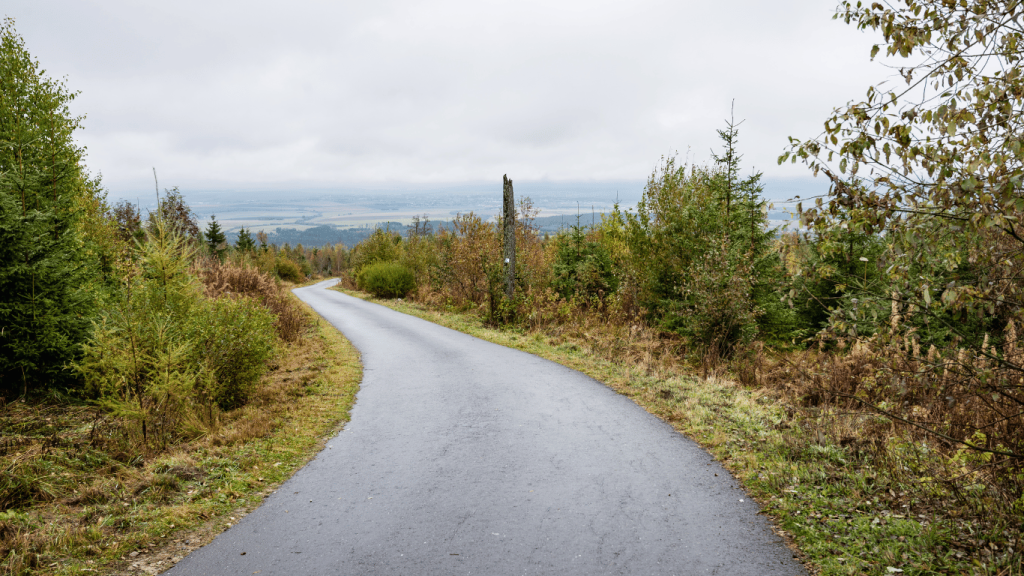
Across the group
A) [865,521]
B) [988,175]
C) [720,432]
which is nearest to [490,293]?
[720,432]

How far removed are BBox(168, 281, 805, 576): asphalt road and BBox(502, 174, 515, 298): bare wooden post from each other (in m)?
10.5

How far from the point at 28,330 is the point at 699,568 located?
412 inches

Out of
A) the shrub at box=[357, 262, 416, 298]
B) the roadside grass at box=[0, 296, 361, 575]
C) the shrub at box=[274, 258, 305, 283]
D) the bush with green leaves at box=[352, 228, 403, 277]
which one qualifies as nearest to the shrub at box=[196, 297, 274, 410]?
the roadside grass at box=[0, 296, 361, 575]

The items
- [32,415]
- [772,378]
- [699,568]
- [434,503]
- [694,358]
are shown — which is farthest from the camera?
[694,358]

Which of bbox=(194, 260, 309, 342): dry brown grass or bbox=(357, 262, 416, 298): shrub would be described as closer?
bbox=(194, 260, 309, 342): dry brown grass

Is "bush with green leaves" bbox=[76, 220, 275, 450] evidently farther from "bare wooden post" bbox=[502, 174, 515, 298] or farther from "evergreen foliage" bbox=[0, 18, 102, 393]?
"bare wooden post" bbox=[502, 174, 515, 298]

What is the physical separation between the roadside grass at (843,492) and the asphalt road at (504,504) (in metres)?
0.28

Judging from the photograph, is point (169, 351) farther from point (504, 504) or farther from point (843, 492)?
point (843, 492)

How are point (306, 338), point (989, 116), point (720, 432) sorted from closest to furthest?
point (989, 116) < point (720, 432) < point (306, 338)

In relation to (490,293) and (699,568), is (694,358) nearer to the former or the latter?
(490,293)

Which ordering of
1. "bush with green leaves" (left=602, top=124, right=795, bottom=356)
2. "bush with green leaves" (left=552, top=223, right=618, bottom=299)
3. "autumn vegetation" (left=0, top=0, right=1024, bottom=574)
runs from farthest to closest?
1. "bush with green leaves" (left=552, top=223, right=618, bottom=299)
2. "bush with green leaves" (left=602, top=124, right=795, bottom=356)
3. "autumn vegetation" (left=0, top=0, right=1024, bottom=574)

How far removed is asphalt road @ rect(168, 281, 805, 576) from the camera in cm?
400

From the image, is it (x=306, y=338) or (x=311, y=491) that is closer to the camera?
(x=311, y=491)

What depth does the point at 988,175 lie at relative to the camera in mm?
2902
